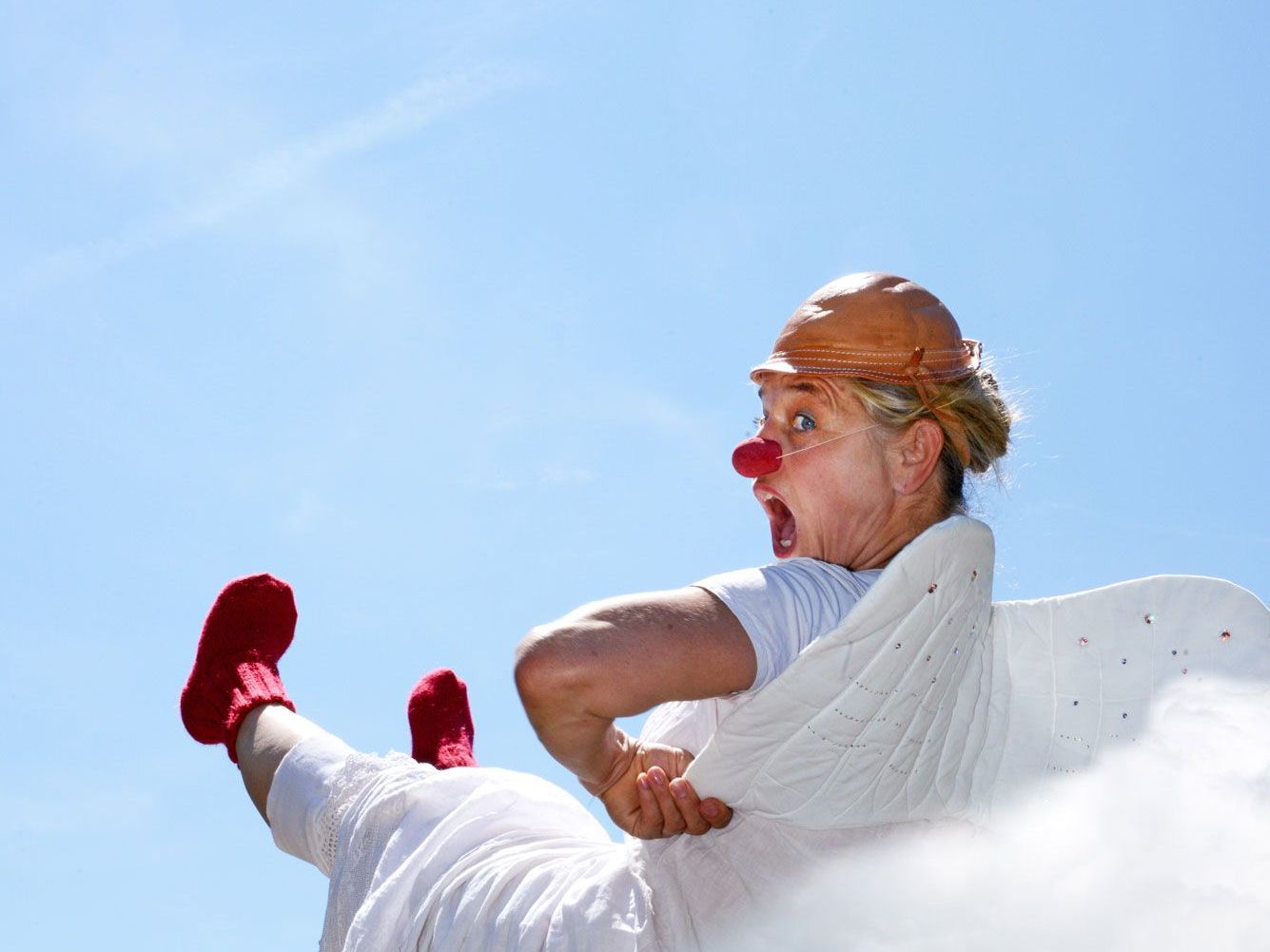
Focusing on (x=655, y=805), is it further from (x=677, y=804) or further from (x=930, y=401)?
(x=930, y=401)

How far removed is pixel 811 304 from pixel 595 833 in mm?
1070

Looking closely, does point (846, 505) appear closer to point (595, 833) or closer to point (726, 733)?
point (726, 733)

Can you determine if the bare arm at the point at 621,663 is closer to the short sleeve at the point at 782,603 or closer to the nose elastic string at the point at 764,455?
the short sleeve at the point at 782,603

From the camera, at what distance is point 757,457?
2799 millimetres

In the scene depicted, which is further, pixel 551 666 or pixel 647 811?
pixel 647 811

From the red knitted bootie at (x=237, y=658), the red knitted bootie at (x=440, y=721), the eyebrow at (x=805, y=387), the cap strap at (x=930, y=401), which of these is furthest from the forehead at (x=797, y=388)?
the red knitted bootie at (x=440, y=721)

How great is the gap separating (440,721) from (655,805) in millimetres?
1723

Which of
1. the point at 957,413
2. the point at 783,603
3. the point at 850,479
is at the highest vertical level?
the point at 957,413

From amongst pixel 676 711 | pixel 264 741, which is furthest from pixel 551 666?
pixel 264 741

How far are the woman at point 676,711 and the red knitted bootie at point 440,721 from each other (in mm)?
839

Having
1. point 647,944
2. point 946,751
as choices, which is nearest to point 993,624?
point 946,751

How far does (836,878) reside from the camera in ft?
8.01

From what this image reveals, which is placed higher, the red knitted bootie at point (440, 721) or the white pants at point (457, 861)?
the red knitted bootie at point (440, 721)

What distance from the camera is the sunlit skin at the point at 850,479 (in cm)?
277
